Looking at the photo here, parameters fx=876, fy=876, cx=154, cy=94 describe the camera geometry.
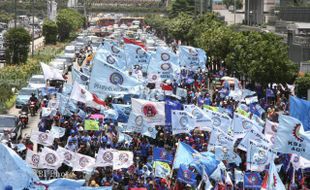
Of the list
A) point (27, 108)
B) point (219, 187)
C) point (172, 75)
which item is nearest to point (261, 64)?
point (172, 75)

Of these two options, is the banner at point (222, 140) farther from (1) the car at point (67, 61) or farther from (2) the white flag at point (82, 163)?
(1) the car at point (67, 61)

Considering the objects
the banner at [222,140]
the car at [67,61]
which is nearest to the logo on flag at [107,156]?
the banner at [222,140]

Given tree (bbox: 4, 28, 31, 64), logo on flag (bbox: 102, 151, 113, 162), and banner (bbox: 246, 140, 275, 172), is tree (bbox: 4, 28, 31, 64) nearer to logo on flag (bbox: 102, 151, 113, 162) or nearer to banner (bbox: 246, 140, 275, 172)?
logo on flag (bbox: 102, 151, 113, 162)

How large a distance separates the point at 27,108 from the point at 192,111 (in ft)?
43.4

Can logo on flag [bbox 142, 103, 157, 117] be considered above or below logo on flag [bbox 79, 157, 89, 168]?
above

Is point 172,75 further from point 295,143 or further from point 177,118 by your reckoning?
point 295,143

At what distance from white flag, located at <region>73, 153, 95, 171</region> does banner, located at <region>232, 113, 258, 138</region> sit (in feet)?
16.6

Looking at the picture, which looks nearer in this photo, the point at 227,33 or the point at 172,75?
the point at 172,75

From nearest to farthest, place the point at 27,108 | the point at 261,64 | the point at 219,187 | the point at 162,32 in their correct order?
the point at 219,187
the point at 27,108
the point at 261,64
the point at 162,32

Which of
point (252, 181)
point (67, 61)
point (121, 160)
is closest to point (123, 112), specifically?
point (121, 160)

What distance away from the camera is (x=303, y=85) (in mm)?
42406

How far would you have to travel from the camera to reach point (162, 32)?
441ft

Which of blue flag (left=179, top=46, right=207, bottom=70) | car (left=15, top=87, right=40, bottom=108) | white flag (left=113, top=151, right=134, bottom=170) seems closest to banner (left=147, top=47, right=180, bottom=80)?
blue flag (left=179, top=46, right=207, bottom=70)

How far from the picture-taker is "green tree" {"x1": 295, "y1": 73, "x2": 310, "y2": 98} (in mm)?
42375
